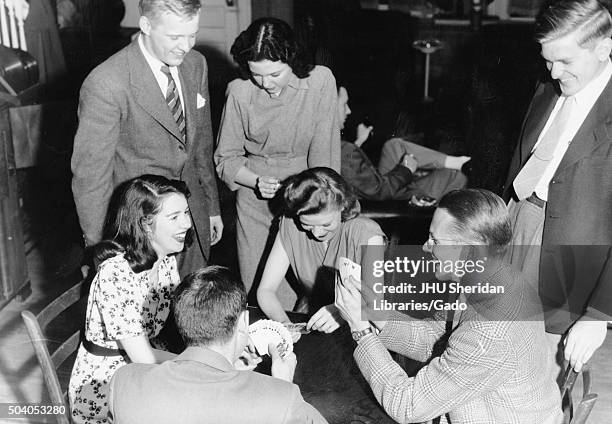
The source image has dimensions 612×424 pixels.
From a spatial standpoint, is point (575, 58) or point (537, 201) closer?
point (575, 58)

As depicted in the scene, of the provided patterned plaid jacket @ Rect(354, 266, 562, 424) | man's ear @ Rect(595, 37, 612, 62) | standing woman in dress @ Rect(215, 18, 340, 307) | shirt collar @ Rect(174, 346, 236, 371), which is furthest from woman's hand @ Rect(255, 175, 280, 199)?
shirt collar @ Rect(174, 346, 236, 371)

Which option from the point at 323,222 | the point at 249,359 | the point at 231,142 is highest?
the point at 231,142

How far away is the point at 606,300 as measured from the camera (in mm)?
2168

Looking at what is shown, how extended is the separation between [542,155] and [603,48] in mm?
410

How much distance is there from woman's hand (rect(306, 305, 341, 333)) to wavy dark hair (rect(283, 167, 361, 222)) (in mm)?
468

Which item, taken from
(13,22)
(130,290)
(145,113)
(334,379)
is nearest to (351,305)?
(334,379)

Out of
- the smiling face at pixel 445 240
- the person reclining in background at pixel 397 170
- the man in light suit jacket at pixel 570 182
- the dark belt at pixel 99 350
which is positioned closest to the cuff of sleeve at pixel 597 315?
the man in light suit jacket at pixel 570 182

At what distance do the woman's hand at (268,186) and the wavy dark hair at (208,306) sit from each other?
4.24ft

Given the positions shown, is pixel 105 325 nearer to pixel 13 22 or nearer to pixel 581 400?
pixel 581 400

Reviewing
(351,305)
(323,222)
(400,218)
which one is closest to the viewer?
(351,305)

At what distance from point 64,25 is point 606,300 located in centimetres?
426

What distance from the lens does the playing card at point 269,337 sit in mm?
2014

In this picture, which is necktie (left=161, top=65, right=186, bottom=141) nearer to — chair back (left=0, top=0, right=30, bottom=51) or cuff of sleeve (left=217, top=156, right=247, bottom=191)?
cuff of sleeve (left=217, top=156, right=247, bottom=191)

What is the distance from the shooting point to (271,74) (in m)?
2.86
